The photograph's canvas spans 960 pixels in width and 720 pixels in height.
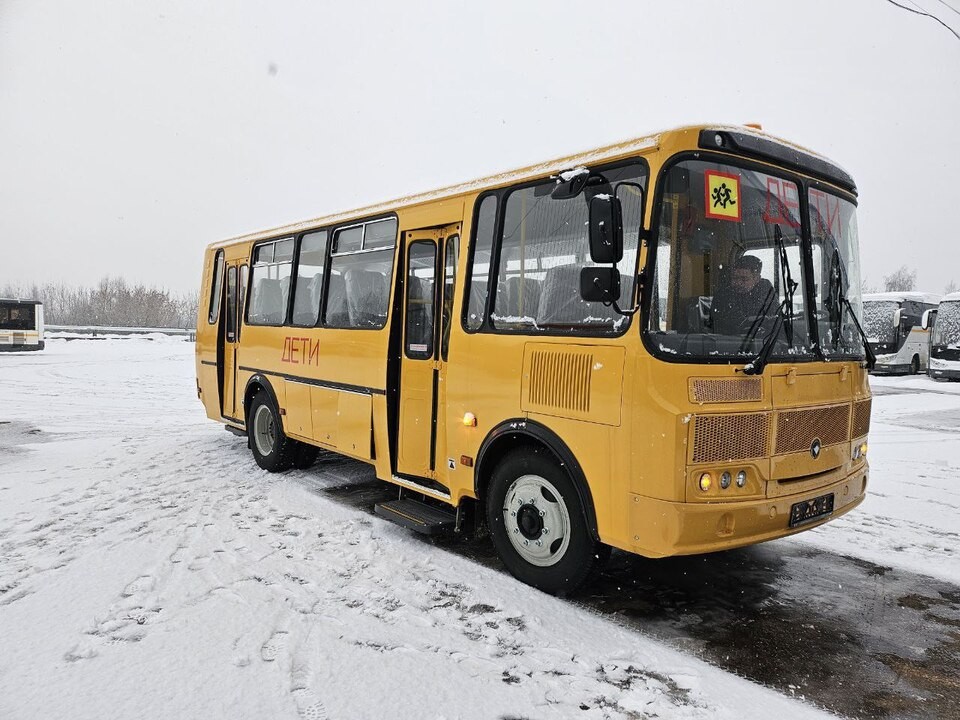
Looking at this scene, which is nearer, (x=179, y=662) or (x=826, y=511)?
Result: (x=179, y=662)

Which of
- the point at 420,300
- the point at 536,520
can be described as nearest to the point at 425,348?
the point at 420,300

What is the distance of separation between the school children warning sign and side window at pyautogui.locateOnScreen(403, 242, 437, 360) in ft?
8.36

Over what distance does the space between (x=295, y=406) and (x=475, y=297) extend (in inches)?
133

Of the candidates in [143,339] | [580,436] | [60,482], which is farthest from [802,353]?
[143,339]

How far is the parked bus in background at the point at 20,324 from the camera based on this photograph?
3123cm

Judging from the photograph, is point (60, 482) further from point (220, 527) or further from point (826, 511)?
point (826, 511)

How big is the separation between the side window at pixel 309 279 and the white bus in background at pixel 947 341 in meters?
25.0

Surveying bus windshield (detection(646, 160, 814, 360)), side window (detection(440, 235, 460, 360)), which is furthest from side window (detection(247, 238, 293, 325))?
bus windshield (detection(646, 160, 814, 360))

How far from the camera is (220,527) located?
5797 millimetres

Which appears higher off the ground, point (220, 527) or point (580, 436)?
point (580, 436)

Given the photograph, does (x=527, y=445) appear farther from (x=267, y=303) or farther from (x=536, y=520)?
(x=267, y=303)

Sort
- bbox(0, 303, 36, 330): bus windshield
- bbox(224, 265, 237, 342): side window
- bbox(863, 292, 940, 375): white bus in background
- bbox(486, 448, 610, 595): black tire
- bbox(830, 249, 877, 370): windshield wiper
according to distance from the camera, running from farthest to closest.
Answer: bbox(0, 303, 36, 330): bus windshield < bbox(863, 292, 940, 375): white bus in background < bbox(224, 265, 237, 342): side window < bbox(830, 249, 877, 370): windshield wiper < bbox(486, 448, 610, 595): black tire

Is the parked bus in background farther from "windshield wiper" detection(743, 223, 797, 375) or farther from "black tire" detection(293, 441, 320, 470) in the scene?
"windshield wiper" detection(743, 223, 797, 375)

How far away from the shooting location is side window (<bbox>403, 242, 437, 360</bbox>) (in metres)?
5.75
